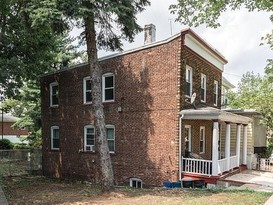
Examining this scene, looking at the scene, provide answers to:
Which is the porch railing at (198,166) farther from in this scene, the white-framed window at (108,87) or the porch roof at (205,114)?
the white-framed window at (108,87)

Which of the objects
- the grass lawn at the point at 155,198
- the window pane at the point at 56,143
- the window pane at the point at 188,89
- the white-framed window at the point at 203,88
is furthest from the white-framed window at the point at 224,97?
the grass lawn at the point at 155,198

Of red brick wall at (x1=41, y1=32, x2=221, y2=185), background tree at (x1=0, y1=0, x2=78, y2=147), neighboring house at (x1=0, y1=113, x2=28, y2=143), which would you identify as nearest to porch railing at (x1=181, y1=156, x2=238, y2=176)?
red brick wall at (x1=41, y1=32, x2=221, y2=185)

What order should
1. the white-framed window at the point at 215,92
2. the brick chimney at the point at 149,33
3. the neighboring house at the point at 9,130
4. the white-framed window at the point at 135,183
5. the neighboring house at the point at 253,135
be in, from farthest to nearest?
the neighboring house at the point at 9,130 → the white-framed window at the point at 215,92 → the neighboring house at the point at 253,135 → the brick chimney at the point at 149,33 → the white-framed window at the point at 135,183

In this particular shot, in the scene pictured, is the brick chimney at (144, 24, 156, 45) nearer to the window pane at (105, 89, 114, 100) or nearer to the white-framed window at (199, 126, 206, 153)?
the window pane at (105, 89, 114, 100)

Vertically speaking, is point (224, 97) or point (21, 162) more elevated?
point (224, 97)

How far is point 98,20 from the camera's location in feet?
46.5

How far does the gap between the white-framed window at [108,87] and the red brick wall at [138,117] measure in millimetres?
304

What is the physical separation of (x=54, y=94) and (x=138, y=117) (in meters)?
8.21

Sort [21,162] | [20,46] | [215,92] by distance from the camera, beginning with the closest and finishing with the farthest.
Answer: [20,46] < [215,92] < [21,162]

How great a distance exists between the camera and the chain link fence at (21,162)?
22353 mm

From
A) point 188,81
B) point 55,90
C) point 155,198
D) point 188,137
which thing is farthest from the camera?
point 55,90

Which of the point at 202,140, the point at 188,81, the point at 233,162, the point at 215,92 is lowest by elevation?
the point at 233,162

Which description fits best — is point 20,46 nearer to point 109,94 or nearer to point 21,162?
point 109,94

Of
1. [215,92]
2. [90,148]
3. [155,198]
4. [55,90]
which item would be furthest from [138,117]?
[55,90]
